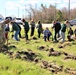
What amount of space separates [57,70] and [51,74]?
1117mm

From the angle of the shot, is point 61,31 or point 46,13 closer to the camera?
point 61,31

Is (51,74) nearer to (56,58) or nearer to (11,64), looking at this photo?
(11,64)

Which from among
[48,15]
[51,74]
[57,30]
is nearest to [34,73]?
[51,74]

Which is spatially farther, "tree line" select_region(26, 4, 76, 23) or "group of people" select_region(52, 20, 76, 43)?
"tree line" select_region(26, 4, 76, 23)

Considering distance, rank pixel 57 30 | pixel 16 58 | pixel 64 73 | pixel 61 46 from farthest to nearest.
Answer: pixel 57 30 < pixel 61 46 < pixel 16 58 < pixel 64 73

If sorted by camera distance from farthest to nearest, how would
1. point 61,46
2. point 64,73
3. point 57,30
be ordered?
point 57,30 < point 61,46 < point 64,73

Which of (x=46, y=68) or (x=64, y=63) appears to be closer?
(x=46, y=68)

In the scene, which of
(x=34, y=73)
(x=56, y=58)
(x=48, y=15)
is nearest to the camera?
(x=34, y=73)

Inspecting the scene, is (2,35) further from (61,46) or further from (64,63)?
(61,46)

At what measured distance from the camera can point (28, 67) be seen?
1313 cm

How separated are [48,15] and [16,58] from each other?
248 feet

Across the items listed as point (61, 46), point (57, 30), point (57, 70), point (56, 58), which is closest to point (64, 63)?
point (56, 58)

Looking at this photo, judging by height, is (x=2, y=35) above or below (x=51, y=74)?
above

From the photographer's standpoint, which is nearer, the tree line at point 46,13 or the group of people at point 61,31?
the group of people at point 61,31
